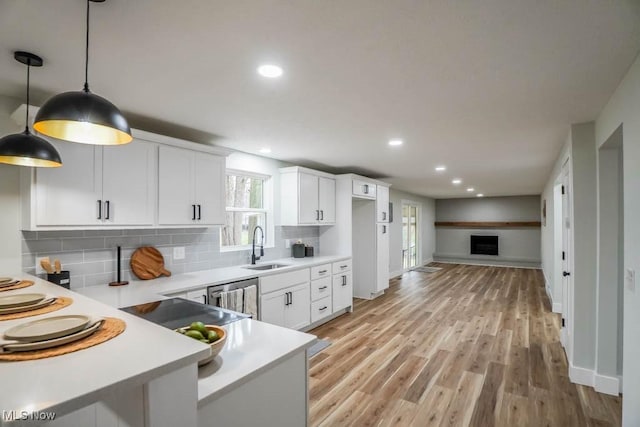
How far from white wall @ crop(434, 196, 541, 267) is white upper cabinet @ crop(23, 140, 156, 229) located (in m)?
10.6

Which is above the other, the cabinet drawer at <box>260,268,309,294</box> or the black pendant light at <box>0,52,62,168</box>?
the black pendant light at <box>0,52,62,168</box>

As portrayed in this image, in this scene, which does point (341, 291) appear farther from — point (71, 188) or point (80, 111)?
point (80, 111)

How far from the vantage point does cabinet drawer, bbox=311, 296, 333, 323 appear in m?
4.35

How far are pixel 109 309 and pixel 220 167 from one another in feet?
7.33

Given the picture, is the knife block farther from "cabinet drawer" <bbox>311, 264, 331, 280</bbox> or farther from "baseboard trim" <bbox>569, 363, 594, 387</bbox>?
"baseboard trim" <bbox>569, 363, 594, 387</bbox>

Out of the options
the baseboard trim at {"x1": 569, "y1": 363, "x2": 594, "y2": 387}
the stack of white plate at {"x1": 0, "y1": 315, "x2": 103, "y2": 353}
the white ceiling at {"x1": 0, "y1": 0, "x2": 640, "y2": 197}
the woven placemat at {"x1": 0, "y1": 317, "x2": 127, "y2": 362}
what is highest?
the white ceiling at {"x1": 0, "y1": 0, "x2": 640, "y2": 197}

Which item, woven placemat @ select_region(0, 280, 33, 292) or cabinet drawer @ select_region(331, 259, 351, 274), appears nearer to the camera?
woven placemat @ select_region(0, 280, 33, 292)

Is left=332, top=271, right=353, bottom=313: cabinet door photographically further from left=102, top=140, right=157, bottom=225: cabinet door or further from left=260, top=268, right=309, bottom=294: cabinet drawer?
left=102, top=140, right=157, bottom=225: cabinet door

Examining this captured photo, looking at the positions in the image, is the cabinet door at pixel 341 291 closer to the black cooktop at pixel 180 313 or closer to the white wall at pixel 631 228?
the black cooktop at pixel 180 313

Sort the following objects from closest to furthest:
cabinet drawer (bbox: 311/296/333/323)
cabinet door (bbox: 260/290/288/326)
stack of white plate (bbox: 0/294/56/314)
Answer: stack of white plate (bbox: 0/294/56/314) → cabinet door (bbox: 260/290/288/326) → cabinet drawer (bbox: 311/296/333/323)

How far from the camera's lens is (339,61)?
6.04ft

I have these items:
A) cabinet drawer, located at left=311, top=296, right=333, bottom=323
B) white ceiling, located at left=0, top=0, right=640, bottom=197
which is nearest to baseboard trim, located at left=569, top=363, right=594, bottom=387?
white ceiling, located at left=0, top=0, right=640, bottom=197


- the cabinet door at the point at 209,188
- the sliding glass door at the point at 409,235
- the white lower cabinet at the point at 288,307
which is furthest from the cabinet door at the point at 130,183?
the sliding glass door at the point at 409,235

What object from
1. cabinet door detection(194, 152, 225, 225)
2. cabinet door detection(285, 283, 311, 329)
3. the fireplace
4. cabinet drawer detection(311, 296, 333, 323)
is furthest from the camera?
the fireplace
